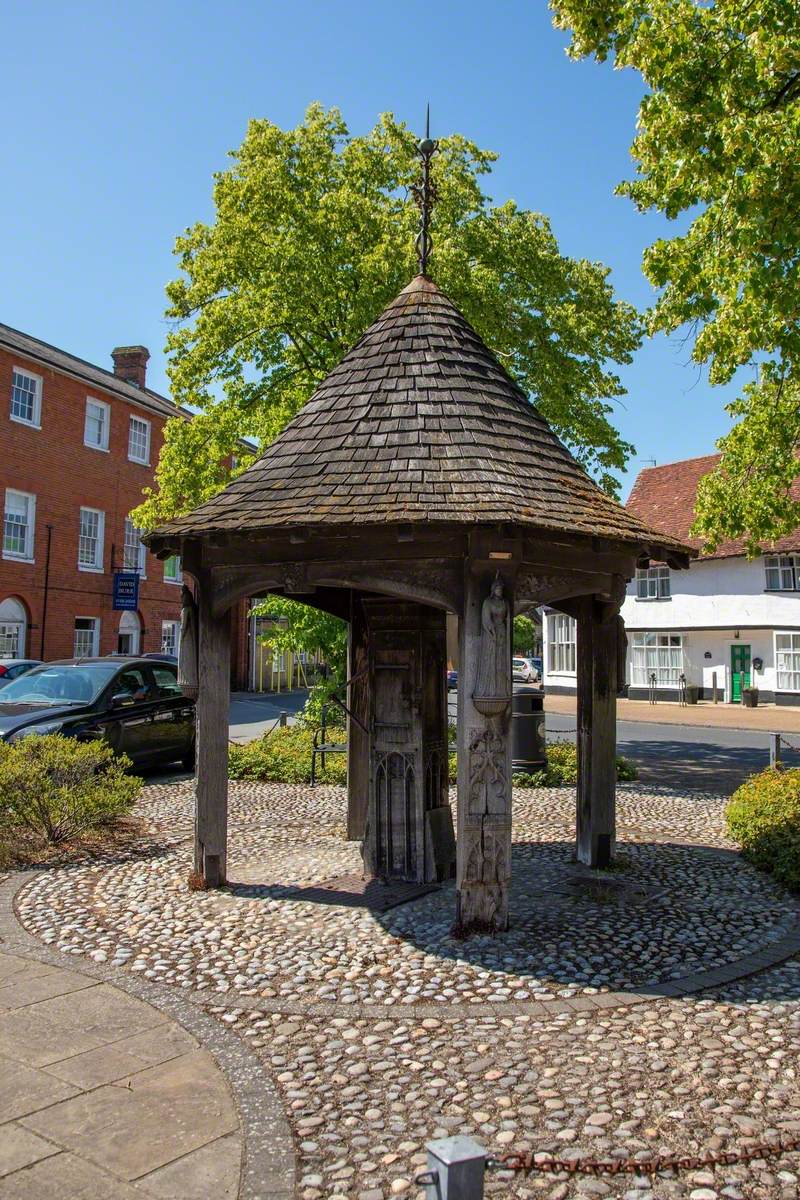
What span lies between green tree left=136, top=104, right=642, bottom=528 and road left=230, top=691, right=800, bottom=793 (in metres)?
5.37

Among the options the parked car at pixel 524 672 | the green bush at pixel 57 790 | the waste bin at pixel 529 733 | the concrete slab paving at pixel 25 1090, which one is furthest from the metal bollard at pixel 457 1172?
the parked car at pixel 524 672

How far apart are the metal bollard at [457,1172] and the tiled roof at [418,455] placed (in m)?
4.31

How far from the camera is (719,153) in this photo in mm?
9508

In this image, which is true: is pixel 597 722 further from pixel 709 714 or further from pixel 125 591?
pixel 125 591

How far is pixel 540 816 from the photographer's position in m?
11.7

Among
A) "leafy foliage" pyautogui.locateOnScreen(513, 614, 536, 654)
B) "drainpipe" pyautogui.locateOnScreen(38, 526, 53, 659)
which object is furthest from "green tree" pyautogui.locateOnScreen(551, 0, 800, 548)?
"drainpipe" pyautogui.locateOnScreen(38, 526, 53, 659)

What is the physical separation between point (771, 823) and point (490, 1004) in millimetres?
4896

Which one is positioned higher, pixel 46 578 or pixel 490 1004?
pixel 46 578

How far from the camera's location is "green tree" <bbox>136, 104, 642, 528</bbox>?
15.9 metres

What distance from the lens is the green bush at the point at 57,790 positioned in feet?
30.0

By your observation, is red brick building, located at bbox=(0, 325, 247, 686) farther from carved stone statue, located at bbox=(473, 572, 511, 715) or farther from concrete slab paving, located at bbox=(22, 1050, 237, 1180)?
concrete slab paving, located at bbox=(22, 1050, 237, 1180)

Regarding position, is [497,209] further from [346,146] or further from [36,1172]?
[36,1172]

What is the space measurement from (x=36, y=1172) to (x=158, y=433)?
3421 cm

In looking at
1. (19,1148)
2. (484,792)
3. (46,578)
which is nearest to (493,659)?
(484,792)
